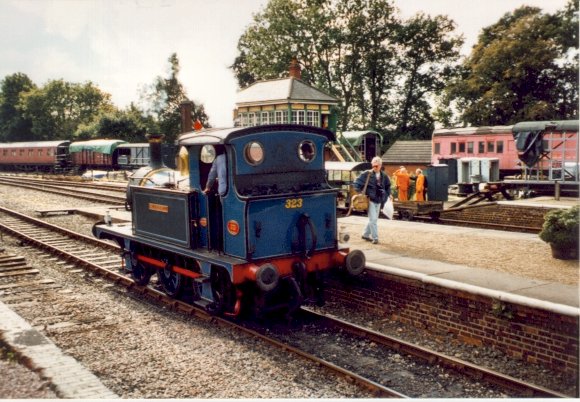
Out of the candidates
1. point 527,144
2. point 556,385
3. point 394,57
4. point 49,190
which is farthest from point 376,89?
point 49,190

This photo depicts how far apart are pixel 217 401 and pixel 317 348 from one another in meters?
2.14

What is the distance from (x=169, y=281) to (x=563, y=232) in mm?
6429

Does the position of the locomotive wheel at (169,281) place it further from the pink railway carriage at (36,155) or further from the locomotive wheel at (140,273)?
the pink railway carriage at (36,155)

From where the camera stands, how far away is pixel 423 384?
5723 millimetres

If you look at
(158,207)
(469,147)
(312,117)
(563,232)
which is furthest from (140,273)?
(469,147)

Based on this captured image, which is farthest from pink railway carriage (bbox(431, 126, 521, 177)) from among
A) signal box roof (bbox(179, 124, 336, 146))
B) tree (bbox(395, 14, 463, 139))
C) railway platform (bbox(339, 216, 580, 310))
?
signal box roof (bbox(179, 124, 336, 146))

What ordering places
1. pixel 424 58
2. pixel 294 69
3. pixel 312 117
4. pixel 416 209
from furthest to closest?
pixel 294 69 → pixel 312 117 → pixel 424 58 → pixel 416 209

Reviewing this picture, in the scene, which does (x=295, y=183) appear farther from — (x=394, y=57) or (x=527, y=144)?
(x=527, y=144)

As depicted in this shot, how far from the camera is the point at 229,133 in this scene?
675cm

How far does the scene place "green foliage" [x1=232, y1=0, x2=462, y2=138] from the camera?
1672 cm

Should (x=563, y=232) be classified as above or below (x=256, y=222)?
below

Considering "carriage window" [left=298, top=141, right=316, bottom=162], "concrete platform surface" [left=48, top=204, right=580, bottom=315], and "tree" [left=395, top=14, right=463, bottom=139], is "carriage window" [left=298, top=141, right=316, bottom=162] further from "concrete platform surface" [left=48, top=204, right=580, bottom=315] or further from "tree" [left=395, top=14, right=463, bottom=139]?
"tree" [left=395, top=14, right=463, bottom=139]

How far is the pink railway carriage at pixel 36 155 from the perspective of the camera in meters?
44.0

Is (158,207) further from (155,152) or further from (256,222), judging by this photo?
(155,152)
